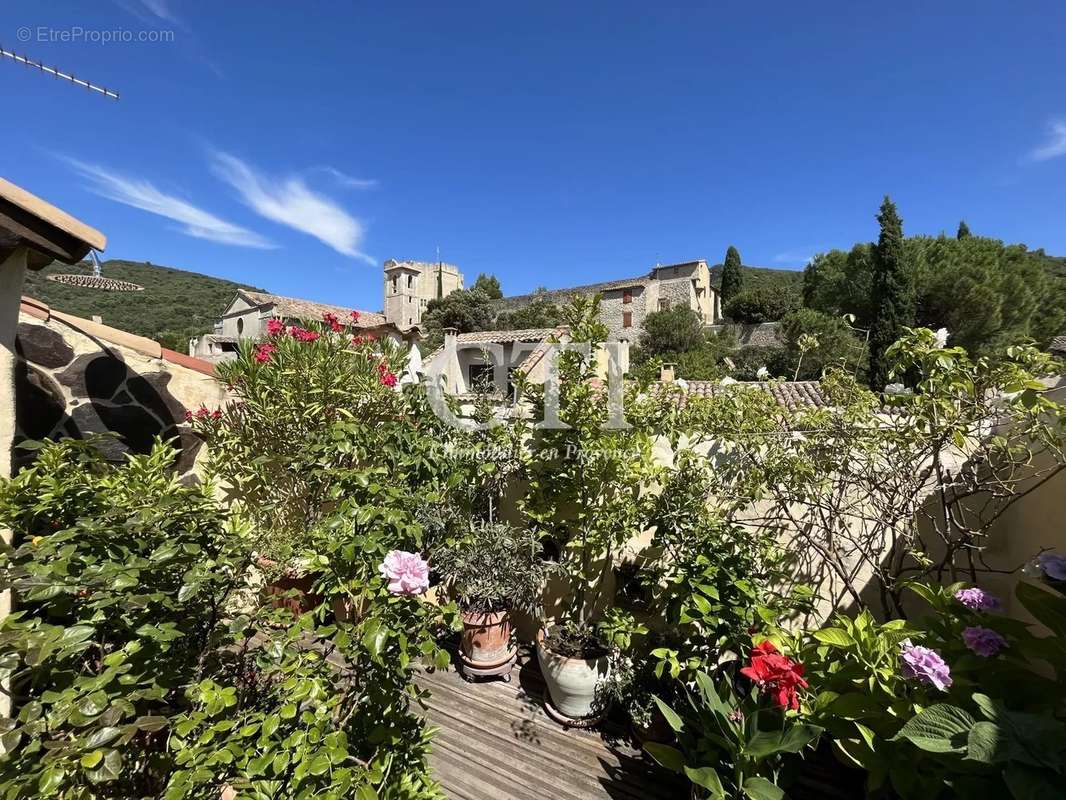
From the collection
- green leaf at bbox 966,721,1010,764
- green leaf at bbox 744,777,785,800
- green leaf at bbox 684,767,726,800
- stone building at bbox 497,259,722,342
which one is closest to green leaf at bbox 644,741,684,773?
green leaf at bbox 684,767,726,800

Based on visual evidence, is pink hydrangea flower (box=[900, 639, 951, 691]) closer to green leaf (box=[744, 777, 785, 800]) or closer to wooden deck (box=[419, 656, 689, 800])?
green leaf (box=[744, 777, 785, 800])

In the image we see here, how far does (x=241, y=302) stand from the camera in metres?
29.0

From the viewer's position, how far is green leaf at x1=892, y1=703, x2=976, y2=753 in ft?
4.60

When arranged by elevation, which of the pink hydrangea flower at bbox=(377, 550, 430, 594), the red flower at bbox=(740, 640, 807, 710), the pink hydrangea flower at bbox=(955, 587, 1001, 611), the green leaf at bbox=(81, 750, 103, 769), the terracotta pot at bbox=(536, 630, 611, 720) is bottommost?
the terracotta pot at bbox=(536, 630, 611, 720)

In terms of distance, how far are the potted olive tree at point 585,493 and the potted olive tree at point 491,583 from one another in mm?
254

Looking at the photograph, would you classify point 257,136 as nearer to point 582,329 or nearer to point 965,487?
point 582,329

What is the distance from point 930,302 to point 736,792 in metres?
25.5

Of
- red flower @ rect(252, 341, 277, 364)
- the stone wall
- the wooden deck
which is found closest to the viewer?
the wooden deck

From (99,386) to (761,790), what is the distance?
4.75 m

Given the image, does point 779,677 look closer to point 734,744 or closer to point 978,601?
point 734,744

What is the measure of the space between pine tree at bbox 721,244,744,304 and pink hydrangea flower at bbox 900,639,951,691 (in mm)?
40868

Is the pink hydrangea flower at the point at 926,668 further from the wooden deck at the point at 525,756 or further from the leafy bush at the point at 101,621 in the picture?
the leafy bush at the point at 101,621

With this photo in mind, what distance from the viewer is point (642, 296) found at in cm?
3500

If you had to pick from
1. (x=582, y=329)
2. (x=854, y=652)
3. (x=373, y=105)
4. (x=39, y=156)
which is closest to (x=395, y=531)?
(x=582, y=329)
